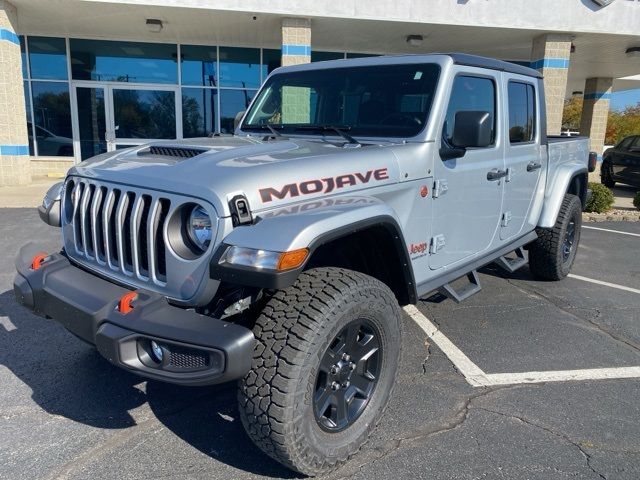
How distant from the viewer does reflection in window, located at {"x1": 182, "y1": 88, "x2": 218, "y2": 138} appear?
14.6 meters

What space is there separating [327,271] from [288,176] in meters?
0.48

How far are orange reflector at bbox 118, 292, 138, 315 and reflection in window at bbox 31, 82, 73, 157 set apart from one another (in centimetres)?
1377

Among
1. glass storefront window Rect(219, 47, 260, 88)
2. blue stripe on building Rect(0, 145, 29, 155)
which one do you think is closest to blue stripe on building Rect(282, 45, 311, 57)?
glass storefront window Rect(219, 47, 260, 88)

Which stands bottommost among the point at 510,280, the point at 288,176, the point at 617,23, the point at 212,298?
the point at 510,280

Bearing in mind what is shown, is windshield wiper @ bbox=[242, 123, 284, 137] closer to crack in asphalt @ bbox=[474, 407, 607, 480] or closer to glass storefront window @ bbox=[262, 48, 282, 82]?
crack in asphalt @ bbox=[474, 407, 607, 480]

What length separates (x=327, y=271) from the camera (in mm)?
2531

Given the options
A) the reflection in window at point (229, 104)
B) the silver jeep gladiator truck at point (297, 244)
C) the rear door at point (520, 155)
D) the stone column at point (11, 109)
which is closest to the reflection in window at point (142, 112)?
the reflection in window at point (229, 104)

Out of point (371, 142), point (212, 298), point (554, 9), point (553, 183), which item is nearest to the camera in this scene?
point (212, 298)

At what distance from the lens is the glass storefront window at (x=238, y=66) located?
14500 millimetres

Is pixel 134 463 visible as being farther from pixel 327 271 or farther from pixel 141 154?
pixel 141 154

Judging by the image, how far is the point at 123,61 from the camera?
14109mm

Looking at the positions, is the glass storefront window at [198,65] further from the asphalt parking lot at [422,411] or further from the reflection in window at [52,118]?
the asphalt parking lot at [422,411]

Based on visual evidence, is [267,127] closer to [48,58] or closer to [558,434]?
[558,434]

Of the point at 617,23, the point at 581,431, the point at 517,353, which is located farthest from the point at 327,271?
the point at 617,23
